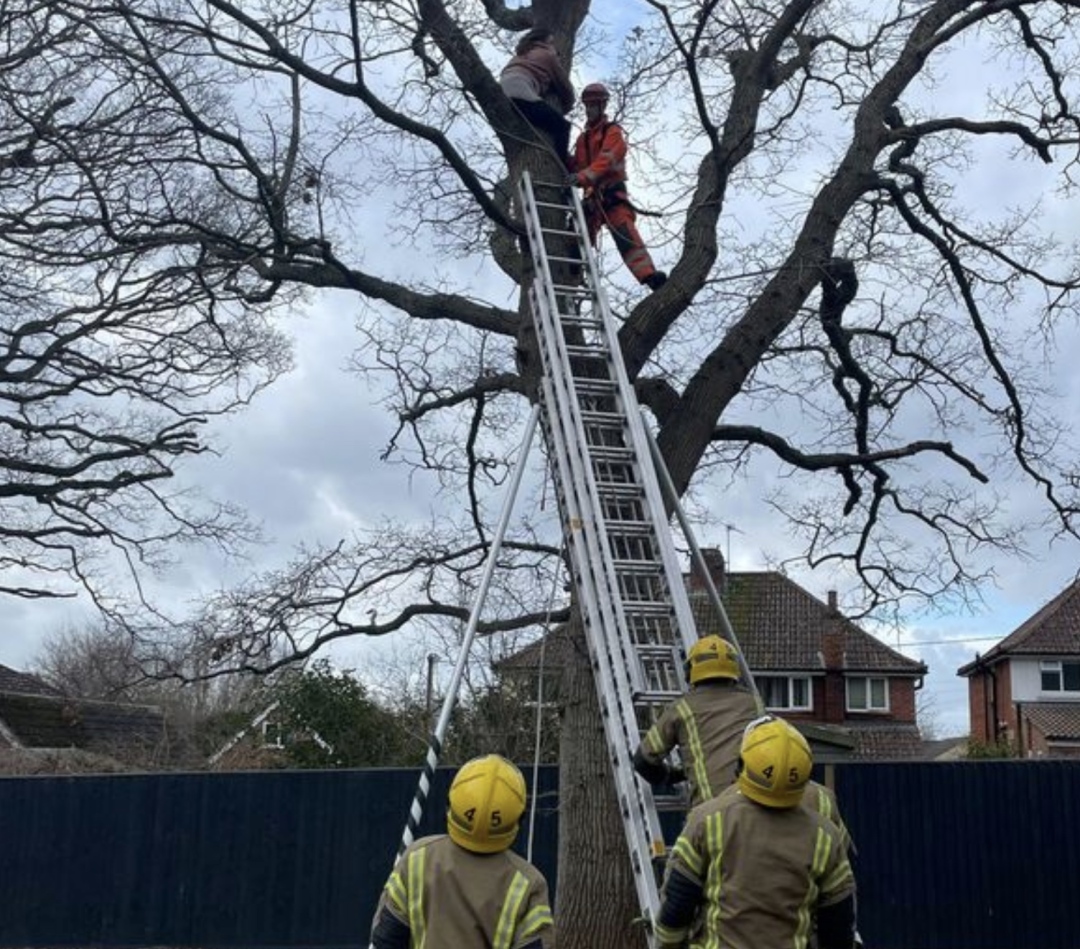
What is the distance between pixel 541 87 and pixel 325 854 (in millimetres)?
8027

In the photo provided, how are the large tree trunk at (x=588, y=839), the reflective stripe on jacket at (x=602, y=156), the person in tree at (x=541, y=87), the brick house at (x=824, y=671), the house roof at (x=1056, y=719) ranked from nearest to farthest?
1. the large tree trunk at (x=588, y=839)
2. the person in tree at (x=541, y=87)
3. the reflective stripe on jacket at (x=602, y=156)
4. the house roof at (x=1056, y=719)
5. the brick house at (x=824, y=671)

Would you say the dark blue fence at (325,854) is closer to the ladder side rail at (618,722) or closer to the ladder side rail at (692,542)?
the ladder side rail at (692,542)

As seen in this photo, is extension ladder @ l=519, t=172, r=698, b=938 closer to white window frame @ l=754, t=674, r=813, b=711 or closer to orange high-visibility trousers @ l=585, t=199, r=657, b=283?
orange high-visibility trousers @ l=585, t=199, r=657, b=283

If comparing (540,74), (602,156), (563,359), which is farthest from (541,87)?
(563,359)

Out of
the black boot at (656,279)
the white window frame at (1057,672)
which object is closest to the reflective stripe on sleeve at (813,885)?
the black boot at (656,279)

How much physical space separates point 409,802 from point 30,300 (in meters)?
6.15

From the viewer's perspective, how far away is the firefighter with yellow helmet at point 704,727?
5336 mm

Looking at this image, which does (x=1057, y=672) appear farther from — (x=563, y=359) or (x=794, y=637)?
(x=563, y=359)

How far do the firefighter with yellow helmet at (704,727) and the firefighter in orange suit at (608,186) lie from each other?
4020mm

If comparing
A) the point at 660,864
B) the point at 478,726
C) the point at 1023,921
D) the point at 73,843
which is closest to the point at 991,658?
the point at 478,726

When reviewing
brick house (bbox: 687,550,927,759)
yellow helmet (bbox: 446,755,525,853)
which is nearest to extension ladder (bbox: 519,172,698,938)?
yellow helmet (bbox: 446,755,525,853)

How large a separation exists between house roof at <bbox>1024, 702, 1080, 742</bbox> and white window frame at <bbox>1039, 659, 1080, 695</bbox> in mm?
302

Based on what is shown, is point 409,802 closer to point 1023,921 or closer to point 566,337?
point 1023,921

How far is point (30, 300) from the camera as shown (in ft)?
43.6
